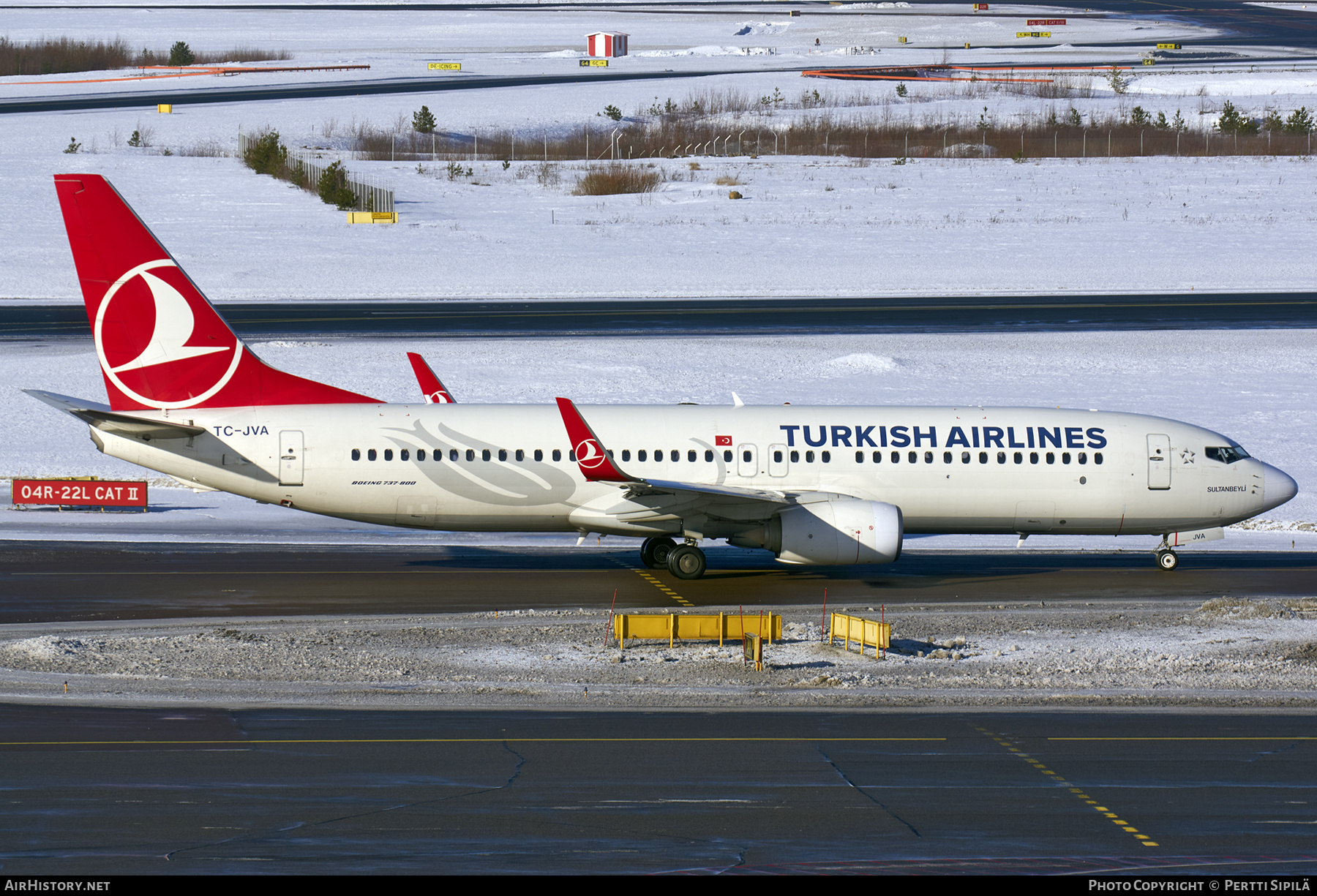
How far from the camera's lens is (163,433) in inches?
1291

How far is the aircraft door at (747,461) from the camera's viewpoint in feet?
113

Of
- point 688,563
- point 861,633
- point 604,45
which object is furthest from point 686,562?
point 604,45

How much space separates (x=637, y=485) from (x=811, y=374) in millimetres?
24074

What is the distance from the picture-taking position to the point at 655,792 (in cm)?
1816

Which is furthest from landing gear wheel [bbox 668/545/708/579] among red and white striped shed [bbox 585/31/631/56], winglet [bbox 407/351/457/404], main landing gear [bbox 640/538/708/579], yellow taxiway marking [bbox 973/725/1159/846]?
red and white striped shed [bbox 585/31/631/56]

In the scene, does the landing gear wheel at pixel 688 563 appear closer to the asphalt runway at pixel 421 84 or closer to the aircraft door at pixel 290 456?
the aircraft door at pixel 290 456

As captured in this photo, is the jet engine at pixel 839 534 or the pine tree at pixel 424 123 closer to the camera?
the jet engine at pixel 839 534

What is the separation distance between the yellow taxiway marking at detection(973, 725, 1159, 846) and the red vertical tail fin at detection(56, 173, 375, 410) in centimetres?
1987

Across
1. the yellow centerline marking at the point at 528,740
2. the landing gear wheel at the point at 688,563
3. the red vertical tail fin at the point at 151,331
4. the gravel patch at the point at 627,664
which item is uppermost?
the red vertical tail fin at the point at 151,331

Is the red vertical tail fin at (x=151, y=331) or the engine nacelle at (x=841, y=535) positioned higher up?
the red vertical tail fin at (x=151, y=331)

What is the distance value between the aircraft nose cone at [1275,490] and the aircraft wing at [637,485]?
40.1ft

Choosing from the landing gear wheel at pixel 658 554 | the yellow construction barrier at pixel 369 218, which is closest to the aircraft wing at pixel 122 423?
the landing gear wheel at pixel 658 554

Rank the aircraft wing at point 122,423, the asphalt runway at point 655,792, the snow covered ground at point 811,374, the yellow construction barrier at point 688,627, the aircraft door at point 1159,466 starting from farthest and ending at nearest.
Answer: the snow covered ground at point 811,374
the aircraft door at point 1159,466
the aircraft wing at point 122,423
the yellow construction barrier at point 688,627
the asphalt runway at point 655,792

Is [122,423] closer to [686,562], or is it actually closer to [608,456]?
[608,456]
